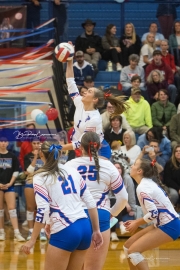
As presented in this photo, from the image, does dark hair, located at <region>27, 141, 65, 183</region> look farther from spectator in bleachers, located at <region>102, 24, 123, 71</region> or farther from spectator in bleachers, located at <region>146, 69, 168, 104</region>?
spectator in bleachers, located at <region>102, 24, 123, 71</region>

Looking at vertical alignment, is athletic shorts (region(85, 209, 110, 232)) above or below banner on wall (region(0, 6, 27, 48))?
below

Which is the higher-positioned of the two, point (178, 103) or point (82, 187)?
point (82, 187)

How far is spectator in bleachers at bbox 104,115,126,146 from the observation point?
1277cm

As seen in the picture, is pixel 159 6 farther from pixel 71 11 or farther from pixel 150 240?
pixel 150 240

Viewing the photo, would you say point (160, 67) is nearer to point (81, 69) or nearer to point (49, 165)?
point (81, 69)

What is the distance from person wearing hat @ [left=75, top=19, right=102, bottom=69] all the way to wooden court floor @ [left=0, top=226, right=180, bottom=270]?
16.7 feet

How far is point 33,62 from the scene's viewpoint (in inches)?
568

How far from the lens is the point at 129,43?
15570 millimetres

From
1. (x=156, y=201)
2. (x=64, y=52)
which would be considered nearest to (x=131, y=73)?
(x=64, y=52)

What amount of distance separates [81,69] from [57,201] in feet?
28.1

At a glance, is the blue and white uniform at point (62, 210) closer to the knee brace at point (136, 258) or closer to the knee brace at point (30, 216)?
the knee brace at point (136, 258)

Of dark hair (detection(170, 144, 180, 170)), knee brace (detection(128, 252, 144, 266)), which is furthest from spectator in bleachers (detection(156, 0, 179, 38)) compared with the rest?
knee brace (detection(128, 252, 144, 266))

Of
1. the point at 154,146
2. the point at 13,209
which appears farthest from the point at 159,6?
the point at 13,209

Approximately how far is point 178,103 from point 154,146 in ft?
7.73
